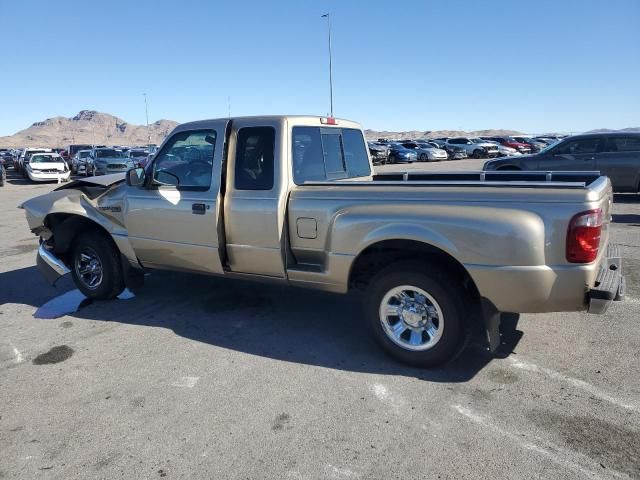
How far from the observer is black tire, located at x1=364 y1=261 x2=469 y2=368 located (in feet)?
12.2

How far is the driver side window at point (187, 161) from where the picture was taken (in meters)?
4.84

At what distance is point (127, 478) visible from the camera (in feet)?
9.04

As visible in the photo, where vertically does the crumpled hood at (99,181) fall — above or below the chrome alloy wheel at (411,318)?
above

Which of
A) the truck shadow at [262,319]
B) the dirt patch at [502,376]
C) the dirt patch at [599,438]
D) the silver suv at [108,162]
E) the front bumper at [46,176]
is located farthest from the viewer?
the front bumper at [46,176]

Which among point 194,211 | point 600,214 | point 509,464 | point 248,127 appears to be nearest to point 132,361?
point 194,211

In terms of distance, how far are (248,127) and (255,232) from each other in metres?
0.99

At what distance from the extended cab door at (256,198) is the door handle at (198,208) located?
0.73ft

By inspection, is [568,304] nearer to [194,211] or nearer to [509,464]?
[509,464]

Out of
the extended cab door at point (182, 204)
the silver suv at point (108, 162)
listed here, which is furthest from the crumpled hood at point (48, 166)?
the extended cab door at point (182, 204)

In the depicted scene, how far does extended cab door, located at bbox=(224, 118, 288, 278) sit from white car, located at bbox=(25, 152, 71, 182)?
24.5 meters

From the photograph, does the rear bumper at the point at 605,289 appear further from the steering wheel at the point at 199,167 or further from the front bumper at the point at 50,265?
the front bumper at the point at 50,265

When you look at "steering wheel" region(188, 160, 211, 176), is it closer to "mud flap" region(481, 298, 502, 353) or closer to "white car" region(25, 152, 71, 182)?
"mud flap" region(481, 298, 502, 353)

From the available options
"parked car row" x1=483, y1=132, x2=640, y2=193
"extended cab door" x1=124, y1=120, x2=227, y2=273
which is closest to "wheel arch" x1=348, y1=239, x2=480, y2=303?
"extended cab door" x1=124, y1=120, x2=227, y2=273

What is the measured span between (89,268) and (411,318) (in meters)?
3.90
